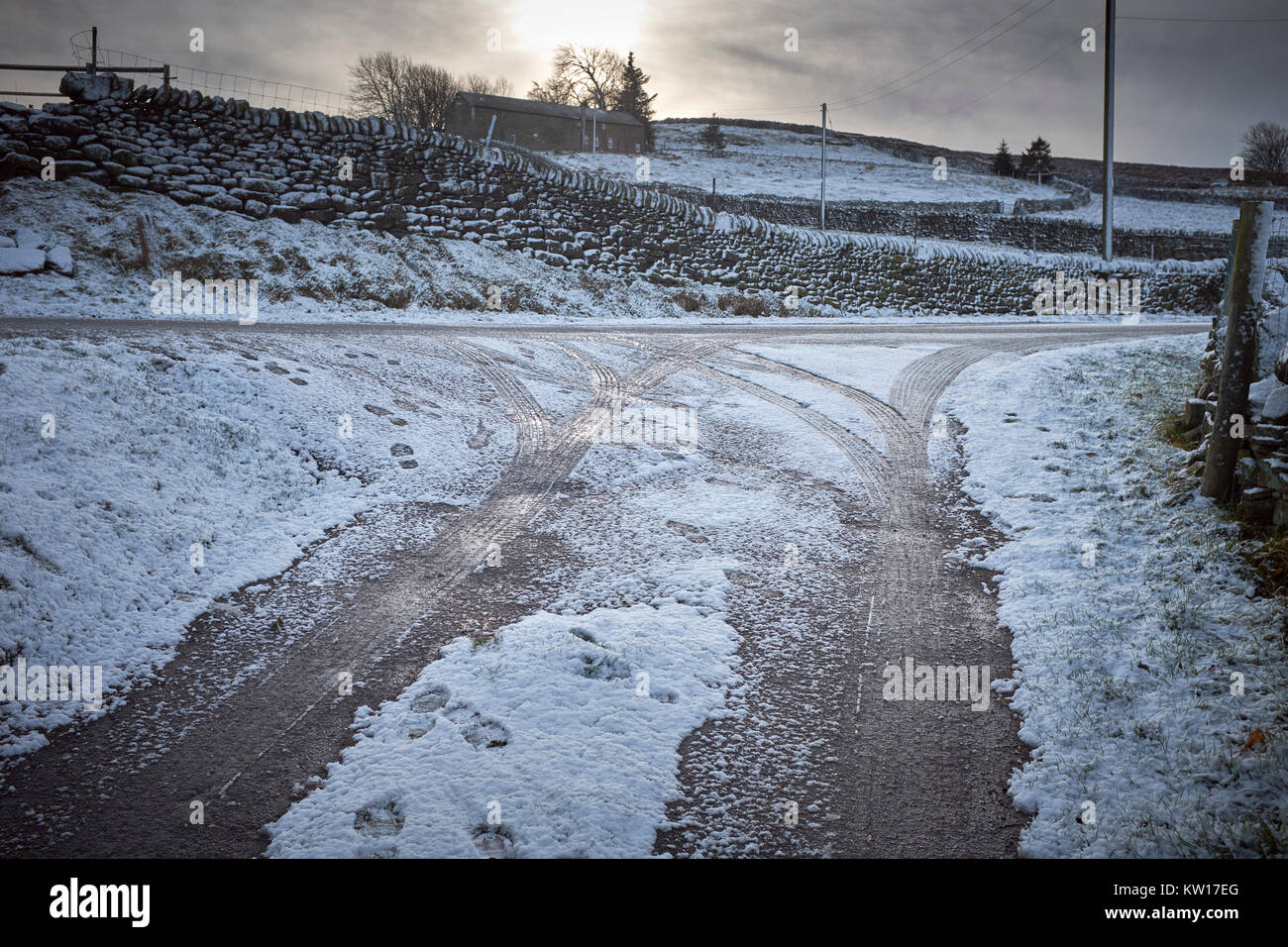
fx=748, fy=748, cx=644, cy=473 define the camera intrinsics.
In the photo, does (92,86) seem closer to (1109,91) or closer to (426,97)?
(1109,91)

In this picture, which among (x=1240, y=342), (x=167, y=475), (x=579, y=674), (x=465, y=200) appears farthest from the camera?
(x=465, y=200)

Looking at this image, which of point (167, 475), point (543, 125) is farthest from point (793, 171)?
point (167, 475)

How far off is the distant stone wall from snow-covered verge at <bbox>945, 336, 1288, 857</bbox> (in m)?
14.6

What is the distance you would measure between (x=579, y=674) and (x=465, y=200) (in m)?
18.1

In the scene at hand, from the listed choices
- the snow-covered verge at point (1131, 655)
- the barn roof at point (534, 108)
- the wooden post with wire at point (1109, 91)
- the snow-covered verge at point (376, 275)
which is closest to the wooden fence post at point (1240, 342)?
the snow-covered verge at point (1131, 655)

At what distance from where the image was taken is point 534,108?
56.7 m

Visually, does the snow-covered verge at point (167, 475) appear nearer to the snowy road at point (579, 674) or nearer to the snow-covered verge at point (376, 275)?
the snowy road at point (579, 674)

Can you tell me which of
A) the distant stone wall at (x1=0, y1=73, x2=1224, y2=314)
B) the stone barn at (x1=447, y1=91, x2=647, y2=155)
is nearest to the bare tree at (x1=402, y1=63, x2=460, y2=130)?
the stone barn at (x1=447, y1=91, x2=647, y2=155)

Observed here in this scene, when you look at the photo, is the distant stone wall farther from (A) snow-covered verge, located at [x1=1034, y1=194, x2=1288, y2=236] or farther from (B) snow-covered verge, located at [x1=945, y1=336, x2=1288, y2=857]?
(A) snow-covered verge, located at [x1=1034, y1=194, x2=1288, y2=236]

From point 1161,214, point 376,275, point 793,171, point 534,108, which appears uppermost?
point 534,108

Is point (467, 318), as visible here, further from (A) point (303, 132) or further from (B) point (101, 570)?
(B) point (101, 570)

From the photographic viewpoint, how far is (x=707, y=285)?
70.3 ft

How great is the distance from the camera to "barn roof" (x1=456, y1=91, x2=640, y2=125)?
5478 cm

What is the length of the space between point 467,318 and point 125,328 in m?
6.46
